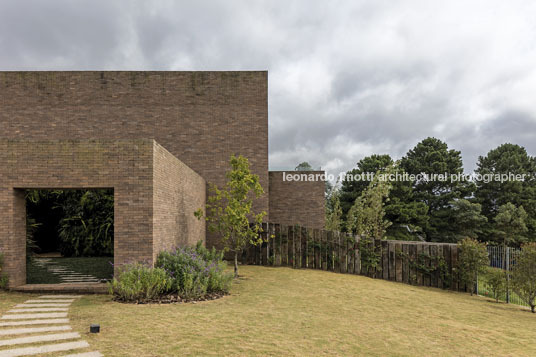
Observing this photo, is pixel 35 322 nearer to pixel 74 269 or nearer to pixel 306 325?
pixel 306 325

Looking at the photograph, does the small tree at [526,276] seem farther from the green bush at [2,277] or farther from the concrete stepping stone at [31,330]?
the green bush at [2,277]

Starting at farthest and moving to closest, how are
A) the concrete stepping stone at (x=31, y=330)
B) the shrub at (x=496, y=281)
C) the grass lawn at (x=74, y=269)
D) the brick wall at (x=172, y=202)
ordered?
1. the shrub at (x=496, y=281)
2. the grass lawn at (x=74, y=269)
3. the brick wall at (x=172, y=202)
4. the concrete stepping stone at (x=31, y=330)

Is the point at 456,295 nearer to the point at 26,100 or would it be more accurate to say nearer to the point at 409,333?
the point at 409,333

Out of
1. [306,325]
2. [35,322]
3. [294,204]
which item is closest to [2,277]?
[35,322]

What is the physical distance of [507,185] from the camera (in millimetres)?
32156

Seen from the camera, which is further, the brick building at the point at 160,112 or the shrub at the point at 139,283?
the brick building at the point at 160,112

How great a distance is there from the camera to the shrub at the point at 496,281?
11015 millimetres

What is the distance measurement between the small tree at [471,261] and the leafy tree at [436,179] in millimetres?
19398

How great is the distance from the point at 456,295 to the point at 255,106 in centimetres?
1064

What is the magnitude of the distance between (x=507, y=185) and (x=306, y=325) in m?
33.4

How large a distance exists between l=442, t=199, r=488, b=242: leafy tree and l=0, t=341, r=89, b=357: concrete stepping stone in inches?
1160

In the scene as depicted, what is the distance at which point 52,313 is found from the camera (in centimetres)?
632

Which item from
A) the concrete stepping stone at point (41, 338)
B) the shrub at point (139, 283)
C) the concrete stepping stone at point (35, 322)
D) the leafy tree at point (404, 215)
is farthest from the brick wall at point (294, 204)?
the concrete stepping stone at point (41, 338)

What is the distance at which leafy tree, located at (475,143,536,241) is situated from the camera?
31.3 m
